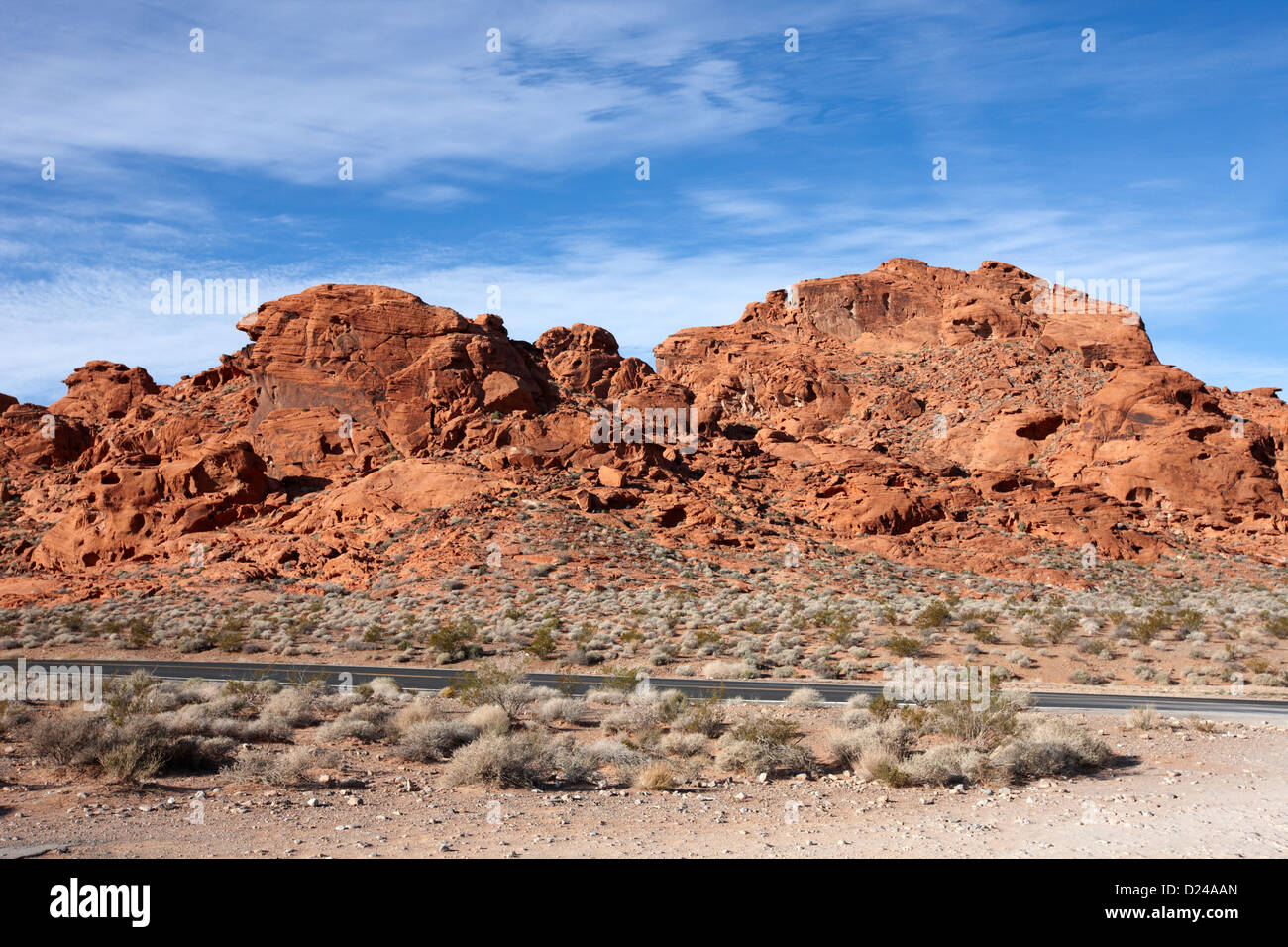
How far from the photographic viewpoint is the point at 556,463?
49375 millimetres

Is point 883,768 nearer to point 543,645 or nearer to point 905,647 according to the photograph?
point 905,647

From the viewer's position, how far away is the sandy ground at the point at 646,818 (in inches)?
301

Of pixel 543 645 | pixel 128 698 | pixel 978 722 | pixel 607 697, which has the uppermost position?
pixel 128 698

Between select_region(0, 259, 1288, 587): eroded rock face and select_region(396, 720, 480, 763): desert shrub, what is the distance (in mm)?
27552

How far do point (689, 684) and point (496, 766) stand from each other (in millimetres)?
10648

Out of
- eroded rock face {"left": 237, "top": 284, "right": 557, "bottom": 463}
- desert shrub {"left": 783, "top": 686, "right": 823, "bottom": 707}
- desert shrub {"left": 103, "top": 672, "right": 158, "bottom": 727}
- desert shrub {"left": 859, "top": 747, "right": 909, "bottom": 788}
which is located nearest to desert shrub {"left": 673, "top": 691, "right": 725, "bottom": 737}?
desert shrub {"left": 859, "top": 747, "right": 909, "bottom": 788}

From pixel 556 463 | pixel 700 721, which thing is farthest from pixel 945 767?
pixel 556 463

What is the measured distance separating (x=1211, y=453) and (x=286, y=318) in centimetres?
5943

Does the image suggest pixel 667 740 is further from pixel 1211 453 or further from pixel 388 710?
pixel 1211 453

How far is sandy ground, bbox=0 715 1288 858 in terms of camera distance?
7645 millimetres

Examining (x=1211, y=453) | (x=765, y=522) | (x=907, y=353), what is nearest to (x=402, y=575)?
(x=765, y=522)

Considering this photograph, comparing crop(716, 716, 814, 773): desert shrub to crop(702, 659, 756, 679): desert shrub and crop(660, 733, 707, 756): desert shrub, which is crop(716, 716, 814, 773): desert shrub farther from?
crop(702, 659, 756, 679): desert shrub

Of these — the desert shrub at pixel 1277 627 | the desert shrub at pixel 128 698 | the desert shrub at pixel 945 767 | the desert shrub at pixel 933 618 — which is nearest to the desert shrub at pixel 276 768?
the desert shrub at pixel 128 698
